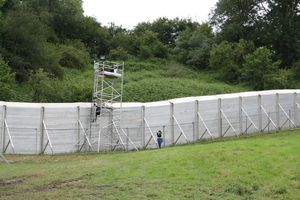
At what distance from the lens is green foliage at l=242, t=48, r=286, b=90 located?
73062mm

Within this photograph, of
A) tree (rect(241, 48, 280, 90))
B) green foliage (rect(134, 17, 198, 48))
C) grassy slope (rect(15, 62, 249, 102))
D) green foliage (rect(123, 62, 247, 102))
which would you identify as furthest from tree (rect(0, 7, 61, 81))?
green foliage (rect(134, 17, 198, 48))

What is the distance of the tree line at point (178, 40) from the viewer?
6681 cm

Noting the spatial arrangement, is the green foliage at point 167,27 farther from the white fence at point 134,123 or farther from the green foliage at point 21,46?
the white fence at point 134,123

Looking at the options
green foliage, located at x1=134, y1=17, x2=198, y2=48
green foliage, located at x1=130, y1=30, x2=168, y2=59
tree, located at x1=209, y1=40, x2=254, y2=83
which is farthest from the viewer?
green foliage, located at x1=134, y1=17, x2=198, y2=48

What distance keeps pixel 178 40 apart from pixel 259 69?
2352cm

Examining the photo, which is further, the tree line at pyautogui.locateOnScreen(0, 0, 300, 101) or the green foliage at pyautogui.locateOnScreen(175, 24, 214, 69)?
the green foliage at pyautogui.locateOnScreen(175, 24, 214, 69)

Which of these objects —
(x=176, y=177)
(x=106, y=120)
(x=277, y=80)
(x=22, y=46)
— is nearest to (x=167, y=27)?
(x=277, y=80)

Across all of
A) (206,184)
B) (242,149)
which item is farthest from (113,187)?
(242,149)

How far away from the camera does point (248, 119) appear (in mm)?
50219

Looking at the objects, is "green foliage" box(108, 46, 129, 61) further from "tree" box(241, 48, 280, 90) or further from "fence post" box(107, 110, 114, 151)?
"fence post" box(107, 110, 114, 151)

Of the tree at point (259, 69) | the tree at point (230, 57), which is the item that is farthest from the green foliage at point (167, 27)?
the tree at point (259, 69)

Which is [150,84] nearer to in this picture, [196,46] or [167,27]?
[196,46]

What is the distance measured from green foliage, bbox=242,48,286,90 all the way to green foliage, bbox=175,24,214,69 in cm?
1418

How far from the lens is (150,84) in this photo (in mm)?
69562
